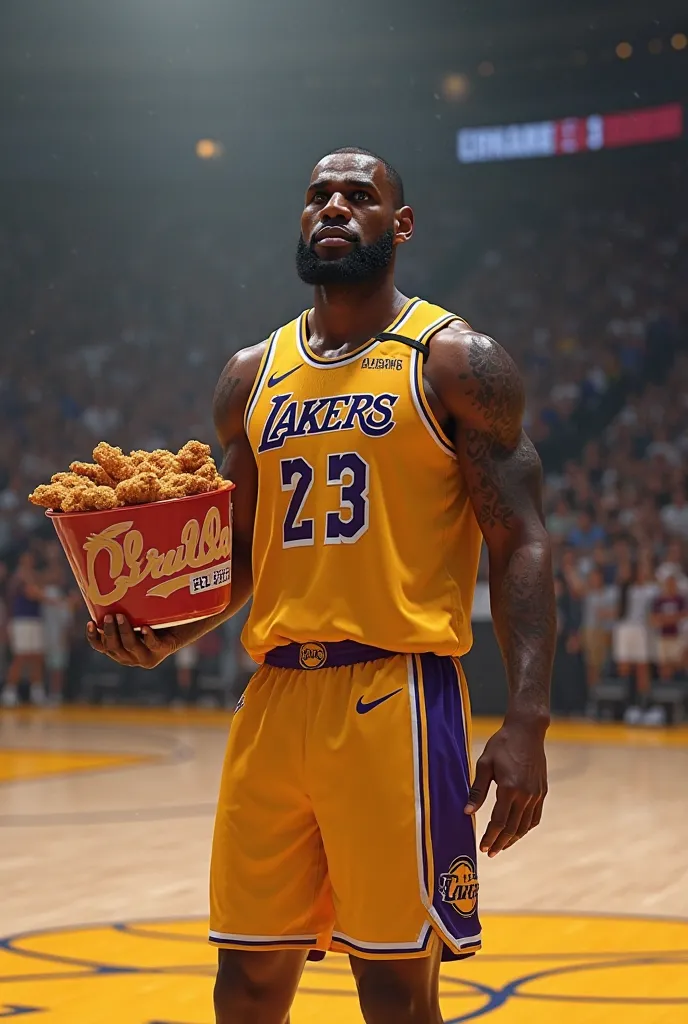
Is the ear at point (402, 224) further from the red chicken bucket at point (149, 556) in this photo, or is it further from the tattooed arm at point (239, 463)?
the red chicken bucket at point (149, 556)

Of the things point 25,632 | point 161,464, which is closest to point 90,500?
point 161,464

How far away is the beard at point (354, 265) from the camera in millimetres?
3016

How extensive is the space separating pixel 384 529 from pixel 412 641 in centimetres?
23

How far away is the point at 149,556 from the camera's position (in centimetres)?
285

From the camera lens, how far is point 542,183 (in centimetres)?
2025

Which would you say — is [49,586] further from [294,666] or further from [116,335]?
[294,666]

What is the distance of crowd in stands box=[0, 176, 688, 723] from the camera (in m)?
14.0

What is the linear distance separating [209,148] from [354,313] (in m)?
18.3

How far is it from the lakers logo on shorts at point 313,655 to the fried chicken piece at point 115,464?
0.49 m

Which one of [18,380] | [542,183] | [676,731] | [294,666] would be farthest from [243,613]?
[294,666]

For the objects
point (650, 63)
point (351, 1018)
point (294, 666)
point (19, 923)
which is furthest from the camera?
point (650, 63)

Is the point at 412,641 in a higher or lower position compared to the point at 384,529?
lower

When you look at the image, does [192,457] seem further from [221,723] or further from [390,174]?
[221,723]

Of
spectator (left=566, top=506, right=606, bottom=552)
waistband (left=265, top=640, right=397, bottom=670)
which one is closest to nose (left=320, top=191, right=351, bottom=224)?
waistband (left=265, top=640, right=397, bottom=670)
